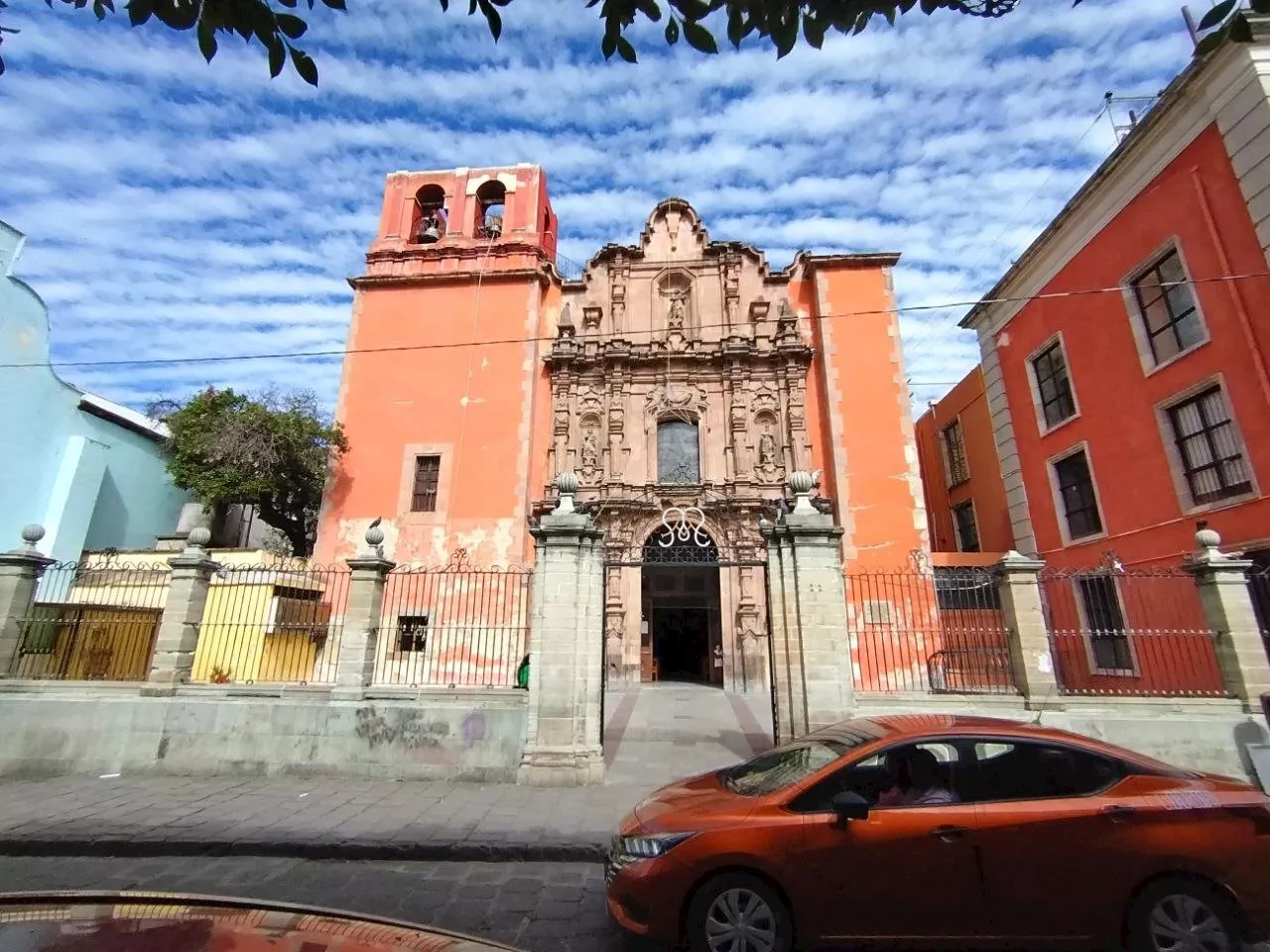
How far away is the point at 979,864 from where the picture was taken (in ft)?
10.2

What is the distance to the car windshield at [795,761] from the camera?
360 centimetres

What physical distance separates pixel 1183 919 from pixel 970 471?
60.6 ft

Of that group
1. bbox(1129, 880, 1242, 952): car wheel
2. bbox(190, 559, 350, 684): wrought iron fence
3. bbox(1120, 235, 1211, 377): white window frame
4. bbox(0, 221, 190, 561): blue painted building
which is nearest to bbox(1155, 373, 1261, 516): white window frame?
bbox(1120, 235, 1211, 377): white window frame

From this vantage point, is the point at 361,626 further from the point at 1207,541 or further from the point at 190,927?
the point at 1207,541

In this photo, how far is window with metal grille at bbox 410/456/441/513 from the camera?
15562mm

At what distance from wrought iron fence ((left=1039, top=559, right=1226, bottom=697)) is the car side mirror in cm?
598

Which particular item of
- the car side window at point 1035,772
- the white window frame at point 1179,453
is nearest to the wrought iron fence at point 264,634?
the car side window at point 1035,772

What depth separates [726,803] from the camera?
3518 millimetres

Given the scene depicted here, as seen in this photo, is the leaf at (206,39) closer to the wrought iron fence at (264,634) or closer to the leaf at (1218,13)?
the leaf at (1218,13)

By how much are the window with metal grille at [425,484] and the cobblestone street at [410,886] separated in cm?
1092

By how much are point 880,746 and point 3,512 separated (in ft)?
63.5

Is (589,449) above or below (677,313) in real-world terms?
below

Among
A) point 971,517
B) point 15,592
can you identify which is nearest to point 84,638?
point 15,592

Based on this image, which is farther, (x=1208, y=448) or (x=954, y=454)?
(x=954, y=454)
